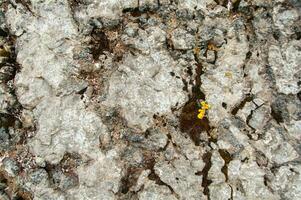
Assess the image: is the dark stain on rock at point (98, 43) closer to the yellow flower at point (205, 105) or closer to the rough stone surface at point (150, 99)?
the rough stone surface at point (150, 99)

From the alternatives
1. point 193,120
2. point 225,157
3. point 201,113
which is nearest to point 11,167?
point 193,120

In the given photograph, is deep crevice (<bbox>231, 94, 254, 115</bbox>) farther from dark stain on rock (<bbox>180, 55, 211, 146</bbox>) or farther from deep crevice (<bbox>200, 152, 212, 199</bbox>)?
deep crevice (<bbox>200, 152, 212, 199</bbox>)

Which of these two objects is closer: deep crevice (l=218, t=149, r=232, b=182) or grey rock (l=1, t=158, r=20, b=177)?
deep crevice (l=218, t=149, r=232, b=182)

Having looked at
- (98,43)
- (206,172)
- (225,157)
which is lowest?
(206,172)

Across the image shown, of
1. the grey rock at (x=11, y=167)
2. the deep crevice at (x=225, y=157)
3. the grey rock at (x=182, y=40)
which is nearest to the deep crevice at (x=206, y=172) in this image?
the deep crevice at (x=225, y=157)

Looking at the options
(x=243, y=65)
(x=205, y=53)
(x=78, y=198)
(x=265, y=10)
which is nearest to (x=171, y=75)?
(x=205, y=53)

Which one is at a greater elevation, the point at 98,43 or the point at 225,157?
the point at 98,43

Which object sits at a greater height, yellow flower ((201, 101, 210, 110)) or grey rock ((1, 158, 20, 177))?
yellow flower ((201, 101, 210, 110))

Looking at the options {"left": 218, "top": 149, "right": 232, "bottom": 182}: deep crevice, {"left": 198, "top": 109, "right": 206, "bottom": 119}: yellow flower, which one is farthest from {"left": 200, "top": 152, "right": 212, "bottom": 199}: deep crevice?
{"left": 198, "top": 109, "right": 206, "bottom": 119}: yellow flower

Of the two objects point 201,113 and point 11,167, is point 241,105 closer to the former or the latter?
point 201,113
